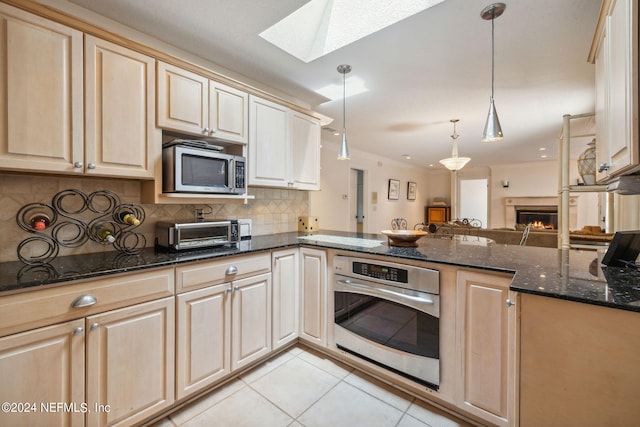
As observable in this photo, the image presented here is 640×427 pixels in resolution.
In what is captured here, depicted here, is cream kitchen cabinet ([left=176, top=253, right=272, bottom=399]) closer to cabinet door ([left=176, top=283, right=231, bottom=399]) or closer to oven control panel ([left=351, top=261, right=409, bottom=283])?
cabinet door ([left=176, top=283, right=231, bottom=399])

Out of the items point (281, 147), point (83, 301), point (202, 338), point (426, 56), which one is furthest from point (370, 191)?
point (83, 301)

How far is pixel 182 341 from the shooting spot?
153cm

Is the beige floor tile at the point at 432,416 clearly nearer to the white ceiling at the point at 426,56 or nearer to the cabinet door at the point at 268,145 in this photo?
the cabinet door at the point at 268,145

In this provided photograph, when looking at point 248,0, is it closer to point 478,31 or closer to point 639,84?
point 478,31

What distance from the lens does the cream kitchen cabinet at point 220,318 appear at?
155 centimetres

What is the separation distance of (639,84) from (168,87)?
88.4 inches

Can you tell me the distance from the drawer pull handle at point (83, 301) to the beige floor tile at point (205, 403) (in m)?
0.85

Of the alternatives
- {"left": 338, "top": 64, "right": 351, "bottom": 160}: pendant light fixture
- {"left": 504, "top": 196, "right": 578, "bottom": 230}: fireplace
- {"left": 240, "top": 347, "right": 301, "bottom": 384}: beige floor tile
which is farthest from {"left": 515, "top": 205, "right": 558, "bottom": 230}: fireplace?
{"left": 240, "top": 347, "right": 301, "bottom": 384}: beige floor tile

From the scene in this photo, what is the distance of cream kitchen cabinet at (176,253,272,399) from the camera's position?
5.08 feet

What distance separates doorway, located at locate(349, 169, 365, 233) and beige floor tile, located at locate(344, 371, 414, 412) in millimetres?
4179

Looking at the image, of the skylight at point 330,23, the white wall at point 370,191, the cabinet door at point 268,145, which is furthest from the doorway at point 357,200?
the skylight at point 330,23

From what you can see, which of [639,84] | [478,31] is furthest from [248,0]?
[639,84]

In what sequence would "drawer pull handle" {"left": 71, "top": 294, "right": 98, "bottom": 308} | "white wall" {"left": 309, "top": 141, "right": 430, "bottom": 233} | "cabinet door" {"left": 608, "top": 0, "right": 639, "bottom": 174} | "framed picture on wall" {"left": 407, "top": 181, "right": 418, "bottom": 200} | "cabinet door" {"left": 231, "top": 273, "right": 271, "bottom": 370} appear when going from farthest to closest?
"framed picture on wall" {"left": 407, "top": 181, "right": 418, "bottom": 200}, "white wall" {"left": 309, "top": 141, "right": 430, "bottom": 233}, "cabinet door" {"left": 231, "top": 273, "right": 271, "bottom": 370}, "drawer pull handle" {"left": 71, "top": 294, "right": 98, "bottom": 308}, "cabinet door" {"left": 608, "top": 0, "right": 639, "bottom": 174}

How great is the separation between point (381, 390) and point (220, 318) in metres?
1.15
